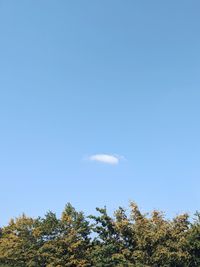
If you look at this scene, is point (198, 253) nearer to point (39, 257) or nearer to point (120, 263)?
point (120, 263)

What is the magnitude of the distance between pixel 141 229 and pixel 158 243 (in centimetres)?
178

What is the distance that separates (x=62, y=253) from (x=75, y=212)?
176 inches

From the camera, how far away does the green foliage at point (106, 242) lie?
115 ft

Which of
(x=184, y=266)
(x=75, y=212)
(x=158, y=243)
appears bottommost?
(x=184, y=266)

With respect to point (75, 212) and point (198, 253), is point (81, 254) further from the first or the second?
point (198, 253)

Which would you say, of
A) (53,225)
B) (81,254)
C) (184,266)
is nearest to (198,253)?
(184,266)

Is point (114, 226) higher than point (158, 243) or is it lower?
higher

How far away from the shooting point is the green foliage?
35156 mm

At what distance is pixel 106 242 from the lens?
37.3m

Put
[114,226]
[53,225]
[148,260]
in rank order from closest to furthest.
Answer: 1. [148,260]
2. [114,226]
3. [53,225]

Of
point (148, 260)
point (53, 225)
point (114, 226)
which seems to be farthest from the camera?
point (53, 225)

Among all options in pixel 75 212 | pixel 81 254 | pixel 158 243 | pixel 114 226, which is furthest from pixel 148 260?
pixel 75 212

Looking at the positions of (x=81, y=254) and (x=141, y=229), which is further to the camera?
(x=81, y=254)

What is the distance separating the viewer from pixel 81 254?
3844 centimetres
